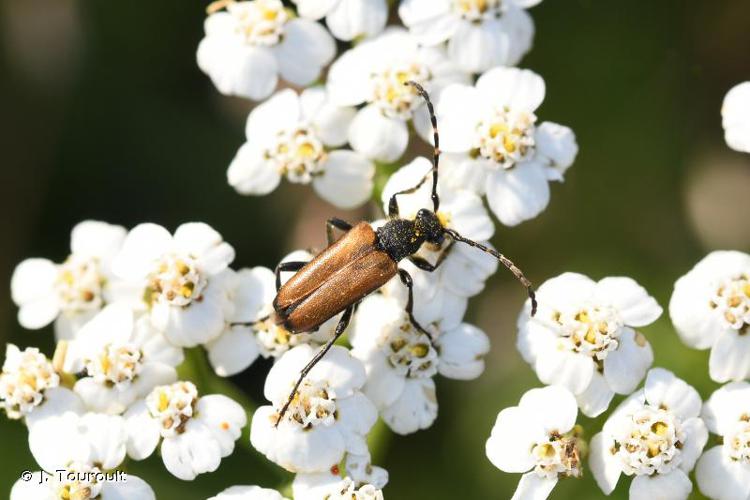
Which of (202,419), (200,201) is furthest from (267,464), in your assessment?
(200,201)

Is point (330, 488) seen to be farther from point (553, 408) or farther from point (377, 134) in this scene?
point (377, 134)

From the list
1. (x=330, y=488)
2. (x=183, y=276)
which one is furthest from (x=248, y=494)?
(x=183, y=276)

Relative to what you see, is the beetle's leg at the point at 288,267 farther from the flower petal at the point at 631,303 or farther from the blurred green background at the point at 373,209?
the flower petal at the point at 631,303

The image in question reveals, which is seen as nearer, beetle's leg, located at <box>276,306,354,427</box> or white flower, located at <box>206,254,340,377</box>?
beetle's leg, located at <box>276,306,354,427</box>

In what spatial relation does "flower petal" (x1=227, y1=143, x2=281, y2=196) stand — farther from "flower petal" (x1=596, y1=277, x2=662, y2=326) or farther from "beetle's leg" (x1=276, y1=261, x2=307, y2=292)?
"flower petal" (x1=596, y1=277, x2=662, y2=326)

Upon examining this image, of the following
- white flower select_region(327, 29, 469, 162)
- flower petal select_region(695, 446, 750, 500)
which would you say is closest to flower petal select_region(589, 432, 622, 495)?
flower petal select_region(695, 446, 750, 500)

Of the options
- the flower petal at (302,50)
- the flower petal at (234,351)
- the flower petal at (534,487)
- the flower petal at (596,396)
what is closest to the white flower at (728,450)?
the flower petal at (596,396)
